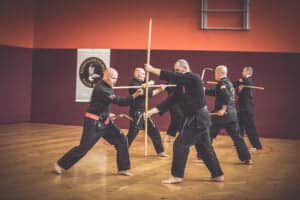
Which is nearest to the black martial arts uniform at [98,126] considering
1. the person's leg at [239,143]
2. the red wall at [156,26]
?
the person's leg at [239,143]

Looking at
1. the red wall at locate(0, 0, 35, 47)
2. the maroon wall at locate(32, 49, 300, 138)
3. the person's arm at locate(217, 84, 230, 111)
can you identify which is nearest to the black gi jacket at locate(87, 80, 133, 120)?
the person's arm at locate(217, 84, 230, 111)

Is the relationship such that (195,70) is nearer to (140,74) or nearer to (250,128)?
(250,128)

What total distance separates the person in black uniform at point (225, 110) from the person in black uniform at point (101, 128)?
52.7 inches

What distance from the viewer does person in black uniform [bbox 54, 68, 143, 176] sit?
492cm

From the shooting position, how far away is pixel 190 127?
15.5 feet

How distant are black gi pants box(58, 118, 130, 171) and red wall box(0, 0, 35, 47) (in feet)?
19.3

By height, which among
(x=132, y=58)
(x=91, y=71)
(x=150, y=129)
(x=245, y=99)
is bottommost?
(x=150, y=129)

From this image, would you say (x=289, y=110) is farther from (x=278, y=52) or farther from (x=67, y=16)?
(x=67, y=16)

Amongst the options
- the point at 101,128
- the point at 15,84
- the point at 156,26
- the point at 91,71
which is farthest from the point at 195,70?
the point at 101,128

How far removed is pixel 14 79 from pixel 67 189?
22.4 ft

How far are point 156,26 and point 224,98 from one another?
15.3ft

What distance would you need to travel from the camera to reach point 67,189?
4.27 meters

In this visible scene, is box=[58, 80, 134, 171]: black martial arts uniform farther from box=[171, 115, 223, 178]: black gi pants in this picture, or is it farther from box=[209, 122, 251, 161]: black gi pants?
box=[209, 122, 251, 161]: black gi pants

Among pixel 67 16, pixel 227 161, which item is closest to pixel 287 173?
pixel 227 161
